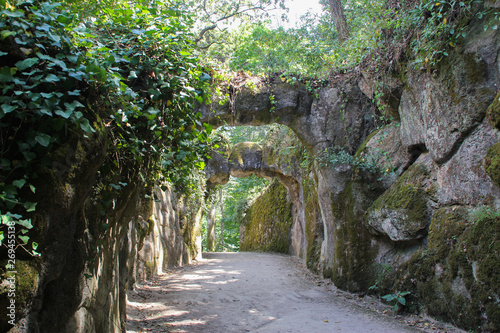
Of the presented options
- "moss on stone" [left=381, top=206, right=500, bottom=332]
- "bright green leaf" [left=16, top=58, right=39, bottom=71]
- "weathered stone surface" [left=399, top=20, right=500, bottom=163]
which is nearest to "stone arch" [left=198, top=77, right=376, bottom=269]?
"weathered stone surface" [left=399, top=20, right=500, bottom=163]

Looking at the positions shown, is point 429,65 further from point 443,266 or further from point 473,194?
point 443,266

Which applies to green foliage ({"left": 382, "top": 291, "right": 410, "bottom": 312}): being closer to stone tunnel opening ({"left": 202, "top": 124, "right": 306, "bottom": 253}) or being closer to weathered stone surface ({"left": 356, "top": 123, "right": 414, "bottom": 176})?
weathered stone surface ({"left": 356, "top": 123, "right": 414, "bottom": 176})

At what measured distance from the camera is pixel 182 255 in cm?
1182

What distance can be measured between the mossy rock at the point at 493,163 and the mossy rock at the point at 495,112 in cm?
24

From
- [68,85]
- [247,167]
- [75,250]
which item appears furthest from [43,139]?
[247,167]

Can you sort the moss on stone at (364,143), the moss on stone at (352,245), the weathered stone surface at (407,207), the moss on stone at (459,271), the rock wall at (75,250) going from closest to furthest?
the rock wall at (75,250), the moss on stone at (459,271), the weathered stone surface at (407,207), the moss on stone at (352,245), the moss on stone at (364,143)

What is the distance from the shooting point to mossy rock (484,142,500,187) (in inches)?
139

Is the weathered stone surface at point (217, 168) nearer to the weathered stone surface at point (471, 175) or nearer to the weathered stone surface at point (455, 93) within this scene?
the weathered stone surface at point (455, 93)

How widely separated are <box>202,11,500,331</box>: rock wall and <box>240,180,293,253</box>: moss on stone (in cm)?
768

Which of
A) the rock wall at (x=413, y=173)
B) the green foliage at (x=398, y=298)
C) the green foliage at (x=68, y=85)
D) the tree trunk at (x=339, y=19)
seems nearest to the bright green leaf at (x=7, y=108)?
the green foliage at (x=68, y=85)

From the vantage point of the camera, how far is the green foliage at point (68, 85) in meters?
1.84

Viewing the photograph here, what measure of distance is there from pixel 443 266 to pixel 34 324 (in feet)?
15.1

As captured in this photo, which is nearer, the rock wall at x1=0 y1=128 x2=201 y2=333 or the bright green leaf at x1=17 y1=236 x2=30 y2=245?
the bright green leaf at x1=17 y1=236 x2=30 y2=245

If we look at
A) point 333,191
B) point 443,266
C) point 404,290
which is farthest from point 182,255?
point 443,266
